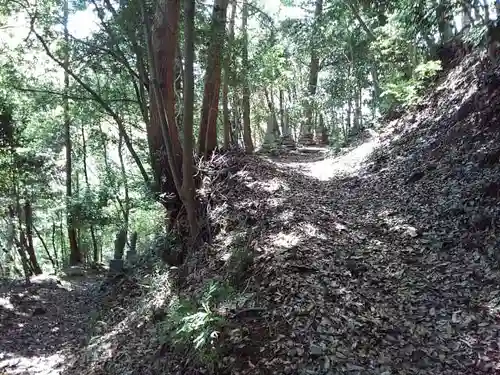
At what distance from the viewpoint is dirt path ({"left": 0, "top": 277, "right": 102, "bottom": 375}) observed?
7199 millimetres

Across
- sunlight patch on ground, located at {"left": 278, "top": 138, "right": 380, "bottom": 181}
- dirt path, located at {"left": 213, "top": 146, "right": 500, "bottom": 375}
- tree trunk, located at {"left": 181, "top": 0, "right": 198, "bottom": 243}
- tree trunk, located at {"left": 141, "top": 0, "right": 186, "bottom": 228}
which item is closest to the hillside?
dirt path, located at {"left": 213, "top": 146, "right": 500, "bottom": 375}

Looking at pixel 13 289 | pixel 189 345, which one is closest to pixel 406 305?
pixel 189 345

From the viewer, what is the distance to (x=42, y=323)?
9.53 m

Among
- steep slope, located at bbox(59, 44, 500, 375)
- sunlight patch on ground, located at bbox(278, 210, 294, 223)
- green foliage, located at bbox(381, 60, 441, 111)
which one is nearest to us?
steep slope, located at bbox(59, 44, 500, 375)

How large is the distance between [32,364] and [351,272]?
18.1 feet

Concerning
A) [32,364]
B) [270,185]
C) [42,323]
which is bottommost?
[32,364]

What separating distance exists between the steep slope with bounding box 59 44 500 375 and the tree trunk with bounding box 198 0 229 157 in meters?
0.53

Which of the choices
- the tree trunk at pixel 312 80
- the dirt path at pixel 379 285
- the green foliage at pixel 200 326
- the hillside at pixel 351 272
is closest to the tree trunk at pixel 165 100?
the hillside at pixel 351 272

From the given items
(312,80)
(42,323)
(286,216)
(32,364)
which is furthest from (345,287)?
(312,80)

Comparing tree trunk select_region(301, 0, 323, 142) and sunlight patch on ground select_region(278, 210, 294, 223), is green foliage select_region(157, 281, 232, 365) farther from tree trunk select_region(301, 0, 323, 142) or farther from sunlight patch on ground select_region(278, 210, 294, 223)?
tree trunk select_region(301, 0, 323, 142)

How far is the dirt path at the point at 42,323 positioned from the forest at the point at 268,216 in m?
0.06

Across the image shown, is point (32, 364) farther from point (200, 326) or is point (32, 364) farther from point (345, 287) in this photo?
point (345, 287)

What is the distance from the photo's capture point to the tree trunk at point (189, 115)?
521cm

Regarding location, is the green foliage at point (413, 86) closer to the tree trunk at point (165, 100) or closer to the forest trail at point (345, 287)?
the forest trail at point (345, 287)
